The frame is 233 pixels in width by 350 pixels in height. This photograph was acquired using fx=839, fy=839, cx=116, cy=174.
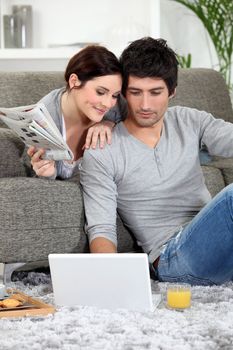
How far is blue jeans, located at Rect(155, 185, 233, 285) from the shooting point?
100 inches

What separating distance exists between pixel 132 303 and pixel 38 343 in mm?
422

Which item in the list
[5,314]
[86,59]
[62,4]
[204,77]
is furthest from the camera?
[62,4]

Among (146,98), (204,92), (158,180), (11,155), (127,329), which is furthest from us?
(204,92)

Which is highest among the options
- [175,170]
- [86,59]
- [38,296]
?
[86,59]

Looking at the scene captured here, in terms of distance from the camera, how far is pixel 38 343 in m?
2.06

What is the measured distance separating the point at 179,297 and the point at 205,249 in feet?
0.80

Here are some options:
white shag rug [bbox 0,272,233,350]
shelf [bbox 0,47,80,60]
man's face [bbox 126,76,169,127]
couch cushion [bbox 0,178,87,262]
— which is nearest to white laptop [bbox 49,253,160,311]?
white shag rug [bbox 0,272,233,350]

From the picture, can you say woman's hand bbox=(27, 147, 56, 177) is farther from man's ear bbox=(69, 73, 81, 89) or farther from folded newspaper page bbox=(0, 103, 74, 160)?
man's ear bbox=(69, 73, 81, 89)

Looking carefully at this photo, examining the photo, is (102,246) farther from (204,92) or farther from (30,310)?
(204,92)

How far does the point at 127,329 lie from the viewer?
2178mm

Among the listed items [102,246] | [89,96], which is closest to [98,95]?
[89,96]

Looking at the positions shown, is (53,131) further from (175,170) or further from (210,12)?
(210,12)

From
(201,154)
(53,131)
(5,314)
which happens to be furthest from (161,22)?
(5,314)

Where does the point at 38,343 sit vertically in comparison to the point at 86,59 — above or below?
below
